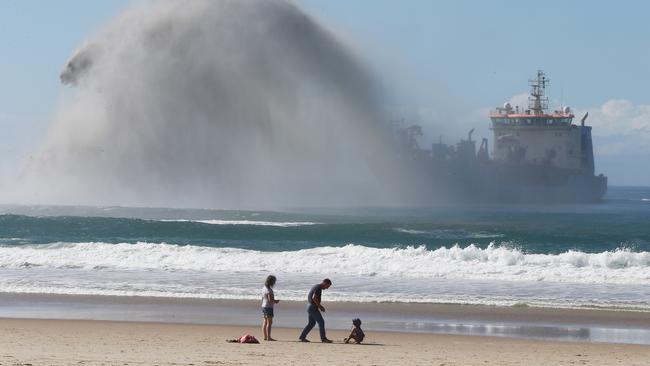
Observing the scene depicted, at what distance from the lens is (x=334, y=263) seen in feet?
83.1

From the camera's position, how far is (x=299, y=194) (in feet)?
228

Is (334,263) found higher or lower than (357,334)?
higher

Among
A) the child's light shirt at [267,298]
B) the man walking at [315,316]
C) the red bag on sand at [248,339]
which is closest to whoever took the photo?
the red bag on sand at [248,339]

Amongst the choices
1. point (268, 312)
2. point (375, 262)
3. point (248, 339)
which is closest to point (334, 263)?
point (375, 262)

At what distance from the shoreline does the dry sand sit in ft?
2.52

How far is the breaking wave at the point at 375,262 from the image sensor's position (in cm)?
2311

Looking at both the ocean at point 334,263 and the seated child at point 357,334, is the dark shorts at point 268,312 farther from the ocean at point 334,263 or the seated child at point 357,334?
the ocean at point 334,263

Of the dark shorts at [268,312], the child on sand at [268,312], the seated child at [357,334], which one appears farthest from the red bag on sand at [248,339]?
the seated child at [357,334]

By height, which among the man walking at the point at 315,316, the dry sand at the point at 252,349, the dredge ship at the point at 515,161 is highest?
the dredge ship at the point at 515,161

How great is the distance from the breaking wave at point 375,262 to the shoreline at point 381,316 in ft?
17.9

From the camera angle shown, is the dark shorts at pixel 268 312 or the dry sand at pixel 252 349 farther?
the dark shorts at pixel 268 312

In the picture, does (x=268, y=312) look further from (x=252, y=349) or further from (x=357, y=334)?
(x=357, y=334)

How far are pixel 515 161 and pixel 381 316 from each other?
60026 millimetres

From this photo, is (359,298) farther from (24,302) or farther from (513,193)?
(513,193)
